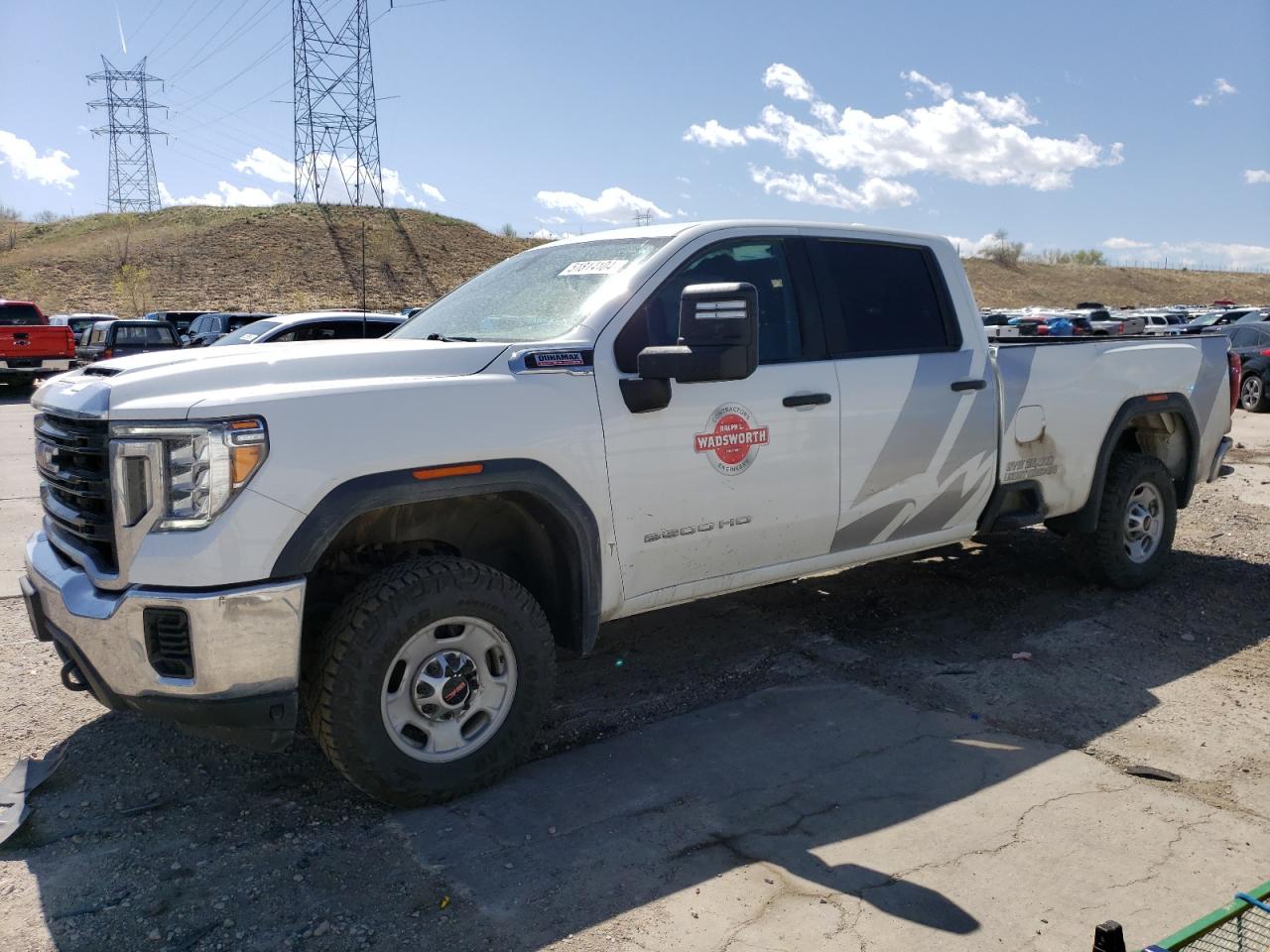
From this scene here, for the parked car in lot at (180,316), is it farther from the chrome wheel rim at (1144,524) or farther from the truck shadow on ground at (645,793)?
the chrome wheel rim at (1144,524)

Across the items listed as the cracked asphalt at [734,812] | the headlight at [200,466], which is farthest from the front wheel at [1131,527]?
the headlight at [200,466]

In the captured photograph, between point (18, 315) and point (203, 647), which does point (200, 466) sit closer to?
point (203, 647)

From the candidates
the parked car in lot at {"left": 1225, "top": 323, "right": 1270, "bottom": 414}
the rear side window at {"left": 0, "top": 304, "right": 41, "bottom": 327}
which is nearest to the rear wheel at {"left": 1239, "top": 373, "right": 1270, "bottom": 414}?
the parked car in lot at {"left": 1225, "top": 323, "right": 1270, "bottom": 414}

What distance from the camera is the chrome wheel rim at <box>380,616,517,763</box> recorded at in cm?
348

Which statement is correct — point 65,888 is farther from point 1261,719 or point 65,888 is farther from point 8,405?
point 8,405

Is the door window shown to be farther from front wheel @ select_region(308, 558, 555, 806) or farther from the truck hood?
front wheel @ select_region(308, 558, 555, 806)

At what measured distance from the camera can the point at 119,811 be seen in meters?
3.58

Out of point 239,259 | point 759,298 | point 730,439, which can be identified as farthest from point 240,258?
point 730,439

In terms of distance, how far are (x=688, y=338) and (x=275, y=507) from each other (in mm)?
1511

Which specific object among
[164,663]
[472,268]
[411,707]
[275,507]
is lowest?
[411,707]

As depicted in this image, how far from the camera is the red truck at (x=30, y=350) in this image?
20.2 metres

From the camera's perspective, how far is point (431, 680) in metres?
3.52

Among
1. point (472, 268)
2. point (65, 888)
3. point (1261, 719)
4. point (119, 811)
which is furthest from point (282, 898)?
point (472, 268)

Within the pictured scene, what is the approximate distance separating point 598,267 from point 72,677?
256 centimetres
